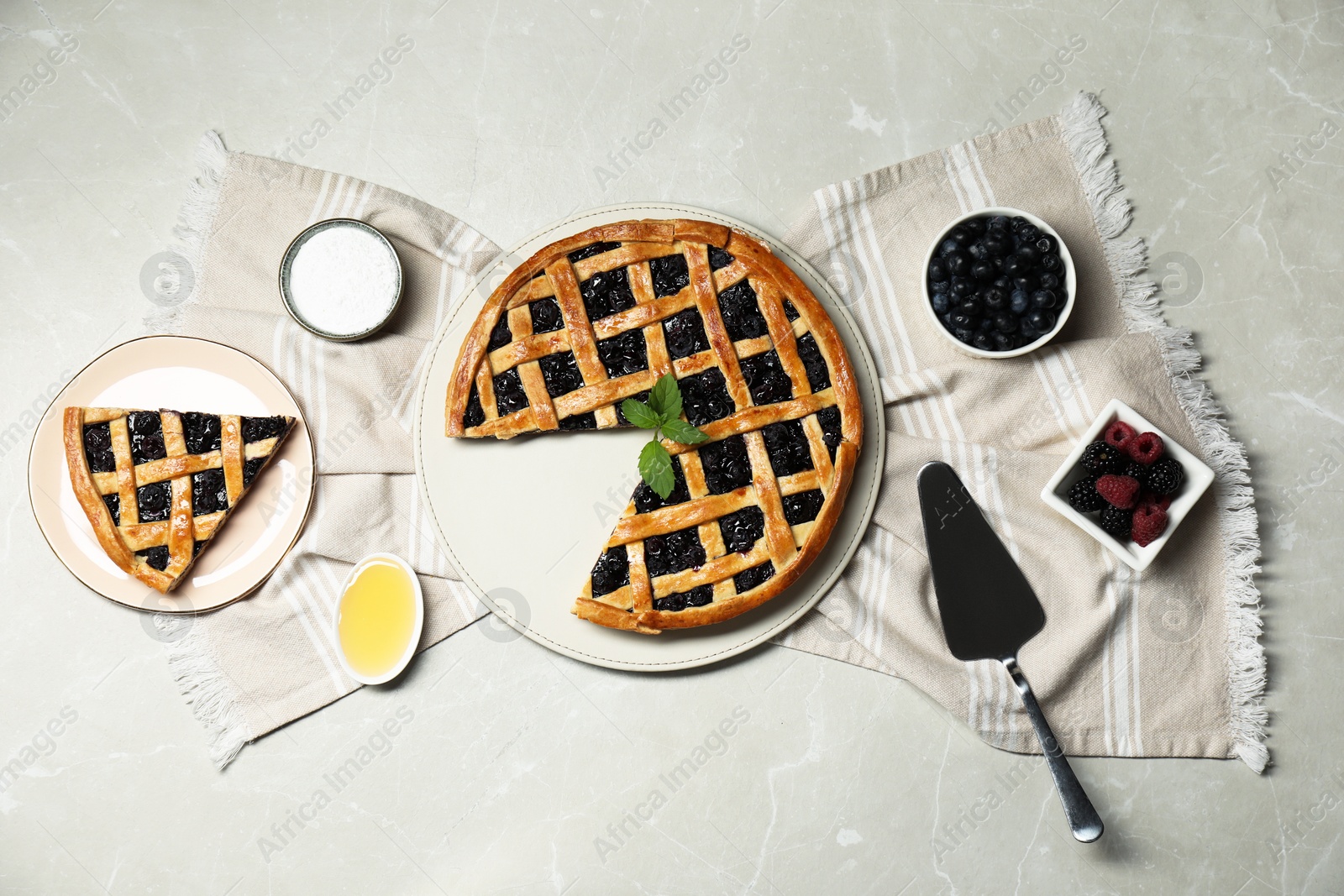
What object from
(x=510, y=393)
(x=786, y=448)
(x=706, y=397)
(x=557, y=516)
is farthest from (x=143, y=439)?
(x=786, y=448)

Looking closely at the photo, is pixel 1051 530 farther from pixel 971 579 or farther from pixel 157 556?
pixel 157 556

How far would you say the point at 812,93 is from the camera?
2561 mm

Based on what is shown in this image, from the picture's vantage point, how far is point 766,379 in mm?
2236

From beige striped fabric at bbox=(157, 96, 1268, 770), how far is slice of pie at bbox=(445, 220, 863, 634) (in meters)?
0.25

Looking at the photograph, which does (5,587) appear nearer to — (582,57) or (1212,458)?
(582,57)

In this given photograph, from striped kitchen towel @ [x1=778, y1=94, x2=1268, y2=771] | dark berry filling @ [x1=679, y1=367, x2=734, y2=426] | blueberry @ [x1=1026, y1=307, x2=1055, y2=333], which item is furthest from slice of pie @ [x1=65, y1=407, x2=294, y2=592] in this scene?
blueberry @ [x1=1026, y1=307, x2=1055, y2=333]

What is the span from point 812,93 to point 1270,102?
57.4 inches

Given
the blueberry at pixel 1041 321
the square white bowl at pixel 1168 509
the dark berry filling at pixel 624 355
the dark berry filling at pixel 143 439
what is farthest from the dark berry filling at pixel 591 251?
the square white bowl at pixel 1168 509

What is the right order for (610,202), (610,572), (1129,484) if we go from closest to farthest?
(1129,484), (610,572), (610,202)

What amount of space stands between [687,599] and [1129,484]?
3.90ft

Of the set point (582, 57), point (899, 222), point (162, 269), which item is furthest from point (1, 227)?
point (899, 222)

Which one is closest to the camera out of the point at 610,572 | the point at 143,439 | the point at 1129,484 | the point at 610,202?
the point at 1129,484

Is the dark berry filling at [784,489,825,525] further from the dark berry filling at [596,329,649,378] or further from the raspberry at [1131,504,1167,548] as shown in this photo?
the raspberry at [1131,504,1167,548]

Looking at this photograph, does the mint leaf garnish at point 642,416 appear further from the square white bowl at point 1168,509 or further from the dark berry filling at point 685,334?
the square white bowl at point 1168,509
